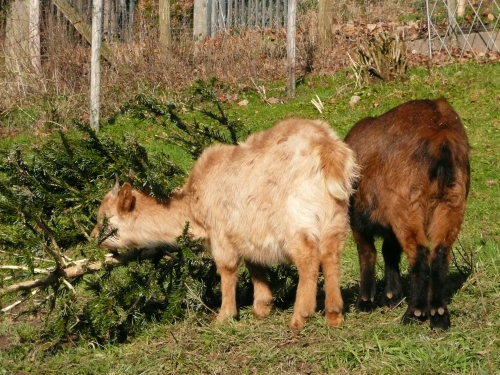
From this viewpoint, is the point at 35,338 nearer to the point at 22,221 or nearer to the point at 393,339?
the point at 22,221

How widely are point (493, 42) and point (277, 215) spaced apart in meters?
10.4

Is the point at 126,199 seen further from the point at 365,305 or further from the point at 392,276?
the point at 392,276

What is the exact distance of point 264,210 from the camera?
6.61m

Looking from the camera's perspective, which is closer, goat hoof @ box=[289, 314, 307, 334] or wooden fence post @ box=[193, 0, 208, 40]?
goat hoof @ box=[289, 314, 307, 334]

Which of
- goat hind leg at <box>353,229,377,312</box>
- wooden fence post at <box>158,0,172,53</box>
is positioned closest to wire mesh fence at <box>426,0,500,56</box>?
wooden fence post at <box>158,0,172,53</box>

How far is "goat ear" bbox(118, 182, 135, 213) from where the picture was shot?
7184 mm

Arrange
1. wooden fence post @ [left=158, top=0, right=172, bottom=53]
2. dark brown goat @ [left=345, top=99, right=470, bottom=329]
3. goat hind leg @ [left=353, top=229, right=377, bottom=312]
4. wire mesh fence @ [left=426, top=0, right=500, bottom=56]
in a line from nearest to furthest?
1. dark brown goat @ [left=345, top=99, right=470, bottom=329]
2. goat hind leg @ [left=353, top=229, right=377, bottom=312]
3. wire mesh fence @ [left=426, top=0, right=500, bottom=56]
4. wooden fence post @ [left=158, top=0, right=172, bottom=53]

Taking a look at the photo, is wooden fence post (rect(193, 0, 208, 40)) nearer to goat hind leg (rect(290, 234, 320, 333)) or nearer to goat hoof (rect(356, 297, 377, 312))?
goat hoof (rect(356, 297, 377, 312))

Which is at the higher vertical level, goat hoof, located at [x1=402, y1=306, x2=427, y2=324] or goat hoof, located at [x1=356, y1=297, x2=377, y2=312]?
goat hoof, located at [x1=402, y1=306, x2=427, y2=324]

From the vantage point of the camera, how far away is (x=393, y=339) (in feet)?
19.0

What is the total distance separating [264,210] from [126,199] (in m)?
1.42

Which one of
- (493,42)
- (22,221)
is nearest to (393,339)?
(22,221)

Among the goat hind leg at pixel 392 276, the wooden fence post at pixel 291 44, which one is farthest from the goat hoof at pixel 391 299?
the wooden fence post at pixel 291 44

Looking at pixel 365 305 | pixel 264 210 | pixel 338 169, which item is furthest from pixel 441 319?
pixel 264 210
